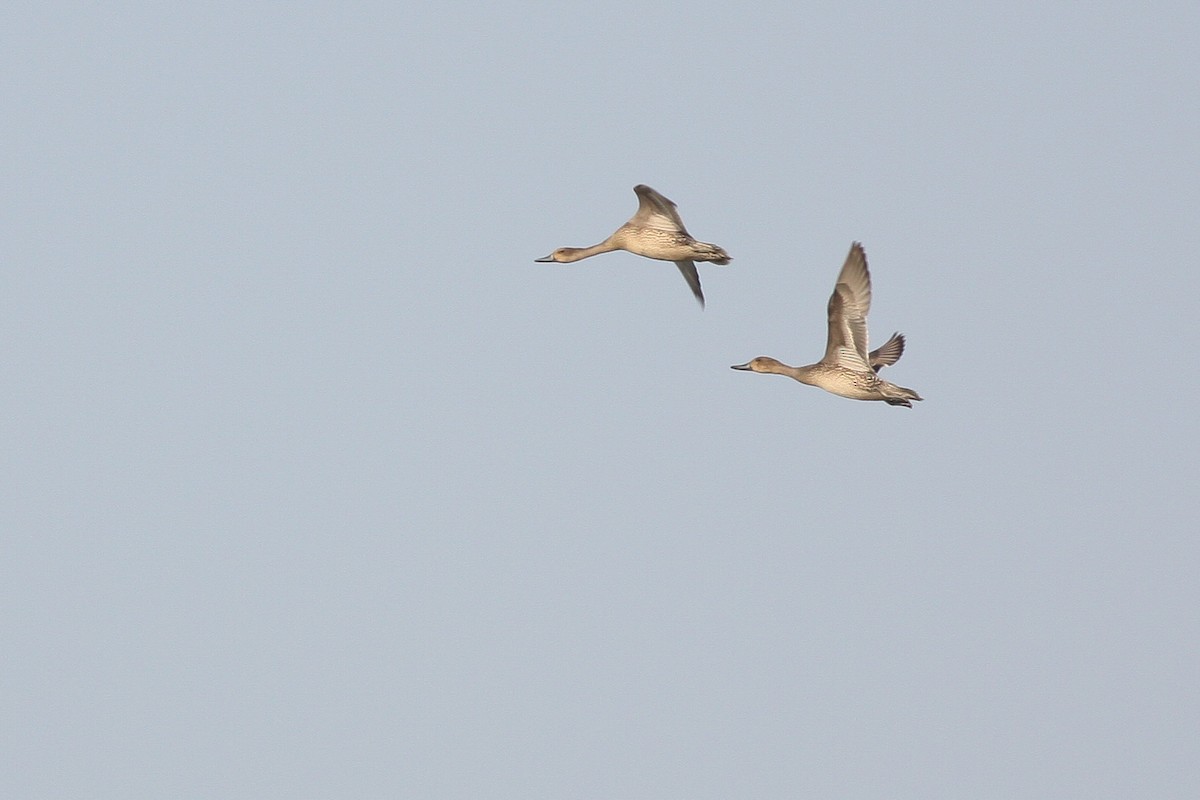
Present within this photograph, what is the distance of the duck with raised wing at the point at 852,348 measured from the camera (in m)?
45.1

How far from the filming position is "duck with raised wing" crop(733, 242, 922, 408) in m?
45.1

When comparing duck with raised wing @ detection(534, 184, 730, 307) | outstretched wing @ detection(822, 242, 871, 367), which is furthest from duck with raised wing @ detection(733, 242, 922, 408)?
duck with raised wing @ detection(534, 184, 730, 307)

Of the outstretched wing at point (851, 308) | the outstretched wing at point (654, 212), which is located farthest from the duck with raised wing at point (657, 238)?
the outstretched wing at point (851, 308)

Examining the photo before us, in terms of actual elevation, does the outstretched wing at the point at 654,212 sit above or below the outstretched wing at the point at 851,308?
above

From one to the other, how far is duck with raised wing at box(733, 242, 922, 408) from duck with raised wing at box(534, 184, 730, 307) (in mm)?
2632

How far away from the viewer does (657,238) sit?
1890 inches

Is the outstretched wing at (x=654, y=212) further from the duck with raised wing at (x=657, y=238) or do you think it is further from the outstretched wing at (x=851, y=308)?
the outstretched wing at (x=851, y=308)

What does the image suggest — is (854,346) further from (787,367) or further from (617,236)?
(617,236)

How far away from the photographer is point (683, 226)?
47438 mm

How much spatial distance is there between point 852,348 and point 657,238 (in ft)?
16.3

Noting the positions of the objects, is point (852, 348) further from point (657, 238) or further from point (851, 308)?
point (657, 238)

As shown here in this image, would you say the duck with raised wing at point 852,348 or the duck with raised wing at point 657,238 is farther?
the duck with raised wing at point 657,238

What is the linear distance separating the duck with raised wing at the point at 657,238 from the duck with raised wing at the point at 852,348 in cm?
263

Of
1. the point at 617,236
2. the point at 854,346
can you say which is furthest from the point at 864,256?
the point at 617,236
